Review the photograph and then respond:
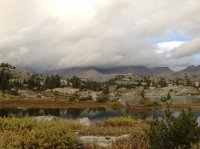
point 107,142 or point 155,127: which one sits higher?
point 155,127

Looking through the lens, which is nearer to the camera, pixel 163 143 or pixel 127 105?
pixel 163 143

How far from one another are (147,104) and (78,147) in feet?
240

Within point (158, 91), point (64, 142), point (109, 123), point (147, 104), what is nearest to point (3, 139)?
point (64, 142)

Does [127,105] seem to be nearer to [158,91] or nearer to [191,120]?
[191,120]

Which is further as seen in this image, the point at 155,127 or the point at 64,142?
the point at 64,142

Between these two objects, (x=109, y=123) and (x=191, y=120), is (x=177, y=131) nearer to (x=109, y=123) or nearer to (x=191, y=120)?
(x=191, y=120)

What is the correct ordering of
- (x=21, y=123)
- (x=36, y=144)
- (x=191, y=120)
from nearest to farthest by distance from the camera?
(x=191, y=120) < (x=36, y=144) < (x=21, y=123)

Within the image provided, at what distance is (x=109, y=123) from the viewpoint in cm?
2706

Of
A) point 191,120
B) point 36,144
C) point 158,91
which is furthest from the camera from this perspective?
point 158,91

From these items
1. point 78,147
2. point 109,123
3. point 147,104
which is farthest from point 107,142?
point 147,104

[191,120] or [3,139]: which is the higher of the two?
[191,120]

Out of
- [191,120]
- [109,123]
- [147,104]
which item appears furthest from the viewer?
[147,104]

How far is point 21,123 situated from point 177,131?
9999mm

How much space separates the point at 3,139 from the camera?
14672 millimetres
